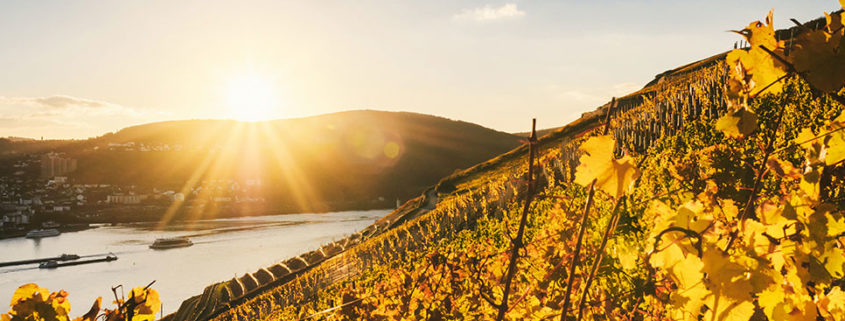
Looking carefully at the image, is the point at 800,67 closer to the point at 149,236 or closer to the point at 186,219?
the point at 149,236

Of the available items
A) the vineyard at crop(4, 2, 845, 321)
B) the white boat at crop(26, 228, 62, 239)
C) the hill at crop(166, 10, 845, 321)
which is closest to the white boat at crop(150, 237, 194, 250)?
Answer: the white boat at crop(26, 228, 62, 239)

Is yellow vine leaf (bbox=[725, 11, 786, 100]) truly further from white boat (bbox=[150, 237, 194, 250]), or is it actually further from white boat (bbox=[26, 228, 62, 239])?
white boat (bbox=[26, 228, 62, 239])

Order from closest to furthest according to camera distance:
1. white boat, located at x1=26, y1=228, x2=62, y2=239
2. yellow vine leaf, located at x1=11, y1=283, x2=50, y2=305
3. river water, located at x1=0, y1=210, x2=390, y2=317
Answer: yellow vine leaf, located at x1=11, y1=283, x2=50, y2=305 < river water, located at x1=0, y1=210, x2=390, y2=317 < white boat, located at x1=26, y1=228, x2=62, y2=239

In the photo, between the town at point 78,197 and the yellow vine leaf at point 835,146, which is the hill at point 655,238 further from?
the town at point 78,197

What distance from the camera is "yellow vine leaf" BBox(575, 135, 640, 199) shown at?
53 centimetres

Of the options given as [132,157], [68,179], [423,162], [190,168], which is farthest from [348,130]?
[68,179]

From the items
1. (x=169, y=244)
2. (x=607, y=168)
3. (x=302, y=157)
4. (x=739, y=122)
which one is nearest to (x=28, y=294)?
(x=607, y=168)

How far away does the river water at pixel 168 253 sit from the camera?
4616 cm

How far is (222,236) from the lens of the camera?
73.5 metres

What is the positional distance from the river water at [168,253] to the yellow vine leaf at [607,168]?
1422 inches

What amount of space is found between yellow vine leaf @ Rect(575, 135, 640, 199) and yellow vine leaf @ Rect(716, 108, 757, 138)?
233mm

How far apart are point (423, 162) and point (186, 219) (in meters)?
57.3

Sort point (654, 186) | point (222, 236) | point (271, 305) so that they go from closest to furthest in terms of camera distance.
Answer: point (654, 186) < point (271, 305) < point (222, 236)

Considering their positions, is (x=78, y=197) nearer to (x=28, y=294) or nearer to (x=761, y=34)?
(x=28, y=294)
